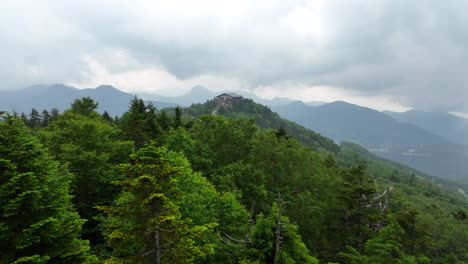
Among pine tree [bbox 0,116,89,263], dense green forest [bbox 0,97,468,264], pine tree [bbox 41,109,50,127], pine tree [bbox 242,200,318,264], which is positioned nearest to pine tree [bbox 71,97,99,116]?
dense green forest [bbox 0,97,468,264]

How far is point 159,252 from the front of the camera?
360 inches

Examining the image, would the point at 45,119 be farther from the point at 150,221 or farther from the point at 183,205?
the point at 150,221

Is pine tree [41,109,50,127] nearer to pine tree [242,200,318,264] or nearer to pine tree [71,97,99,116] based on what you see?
pine tree [71,97,99,116]

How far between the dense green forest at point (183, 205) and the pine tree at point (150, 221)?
0.13 ft

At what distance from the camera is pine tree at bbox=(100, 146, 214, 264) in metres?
8.70

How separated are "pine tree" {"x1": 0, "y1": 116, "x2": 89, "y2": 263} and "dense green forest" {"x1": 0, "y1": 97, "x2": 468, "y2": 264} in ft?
0.16

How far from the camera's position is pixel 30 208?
1040cm

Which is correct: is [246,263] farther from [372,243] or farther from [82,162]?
[82,162]

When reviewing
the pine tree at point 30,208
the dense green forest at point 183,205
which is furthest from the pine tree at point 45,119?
the pine tree at point 30,208

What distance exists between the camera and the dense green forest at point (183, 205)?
912 centimetres

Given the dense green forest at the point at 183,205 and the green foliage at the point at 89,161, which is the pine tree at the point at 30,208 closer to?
the dense green forest at the point at 183,205

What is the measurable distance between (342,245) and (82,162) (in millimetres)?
29900

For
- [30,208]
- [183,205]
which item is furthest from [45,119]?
[30,208]

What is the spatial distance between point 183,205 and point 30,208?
27.7 feet
